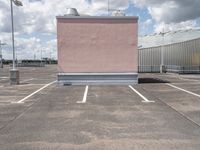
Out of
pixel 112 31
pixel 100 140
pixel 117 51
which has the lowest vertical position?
pixel 100 140

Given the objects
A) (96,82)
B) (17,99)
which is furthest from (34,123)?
(96,82)

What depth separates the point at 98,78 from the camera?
2091cm

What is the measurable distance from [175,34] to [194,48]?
8.04 metres

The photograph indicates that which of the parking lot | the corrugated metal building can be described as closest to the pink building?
the parking lot

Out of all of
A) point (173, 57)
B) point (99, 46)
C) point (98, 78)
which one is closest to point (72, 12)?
point (99, 46)

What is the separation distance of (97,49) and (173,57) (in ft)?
74.0

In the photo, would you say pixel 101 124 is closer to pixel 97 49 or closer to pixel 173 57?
pixel 97 49

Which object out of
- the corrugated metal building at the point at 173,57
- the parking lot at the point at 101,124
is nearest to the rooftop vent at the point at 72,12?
the parking lot at the point at 101,124

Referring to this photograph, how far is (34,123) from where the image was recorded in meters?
8.66

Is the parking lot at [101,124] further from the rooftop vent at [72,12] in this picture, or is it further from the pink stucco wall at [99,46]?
the rooftop vent at [72,12]

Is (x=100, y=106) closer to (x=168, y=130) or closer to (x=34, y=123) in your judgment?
(x=34, y=123)

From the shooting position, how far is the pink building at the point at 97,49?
68.3 feet

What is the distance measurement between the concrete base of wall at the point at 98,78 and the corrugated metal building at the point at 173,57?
17791 mm

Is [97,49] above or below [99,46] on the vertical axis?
below
